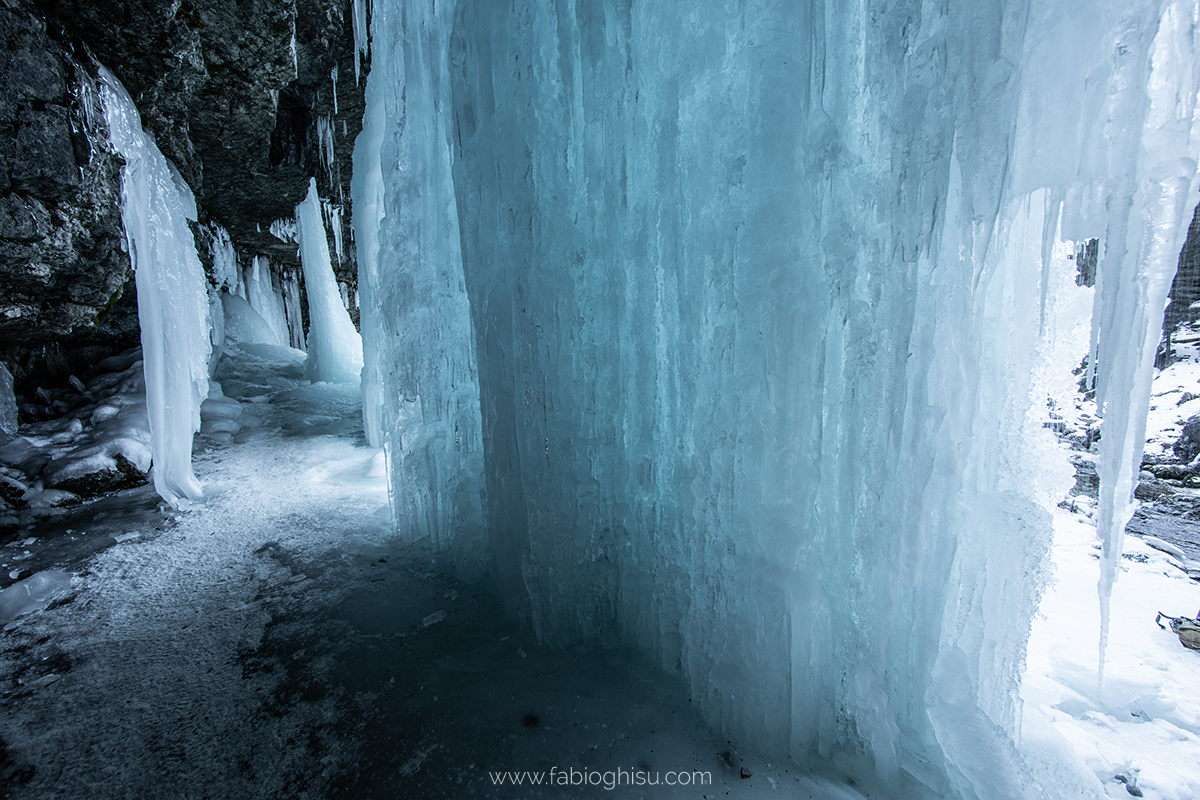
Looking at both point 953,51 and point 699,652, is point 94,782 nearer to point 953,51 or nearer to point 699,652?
point 699,652

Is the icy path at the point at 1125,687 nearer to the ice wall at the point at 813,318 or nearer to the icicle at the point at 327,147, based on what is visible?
the ice wall at the point at 813,318

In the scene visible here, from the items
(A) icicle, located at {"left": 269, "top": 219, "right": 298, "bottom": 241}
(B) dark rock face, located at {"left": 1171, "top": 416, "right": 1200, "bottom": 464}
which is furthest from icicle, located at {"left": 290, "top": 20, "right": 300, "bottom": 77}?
(B) dark rock face, located at {"left": 1171, "top": 416, "right": 1200, "bottom": 464}

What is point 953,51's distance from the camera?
145cm

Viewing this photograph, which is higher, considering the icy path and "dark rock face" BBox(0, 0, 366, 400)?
"dark rock face" BBox(0, 0, 366, 400)

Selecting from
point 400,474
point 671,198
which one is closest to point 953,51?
point 671,198

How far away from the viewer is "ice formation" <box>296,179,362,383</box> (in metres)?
9.12

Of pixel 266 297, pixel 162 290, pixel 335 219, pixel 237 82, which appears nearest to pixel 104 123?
pixel 162 290

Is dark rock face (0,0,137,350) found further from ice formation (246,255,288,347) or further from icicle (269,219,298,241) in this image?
ice formation (246,255,288,347)

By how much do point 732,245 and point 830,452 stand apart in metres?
0.95

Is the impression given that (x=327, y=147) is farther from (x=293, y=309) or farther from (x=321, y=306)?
(x=293, y=309)

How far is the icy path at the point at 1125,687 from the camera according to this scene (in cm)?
228

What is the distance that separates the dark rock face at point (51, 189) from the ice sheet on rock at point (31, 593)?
2.80 meters

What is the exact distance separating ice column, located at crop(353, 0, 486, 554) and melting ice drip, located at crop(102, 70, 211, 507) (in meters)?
2.67

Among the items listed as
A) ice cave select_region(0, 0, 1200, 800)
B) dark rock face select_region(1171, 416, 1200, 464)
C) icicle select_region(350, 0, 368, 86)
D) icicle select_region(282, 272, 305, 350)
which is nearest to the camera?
ice cave select_region(0, 0, 1200, 800)
